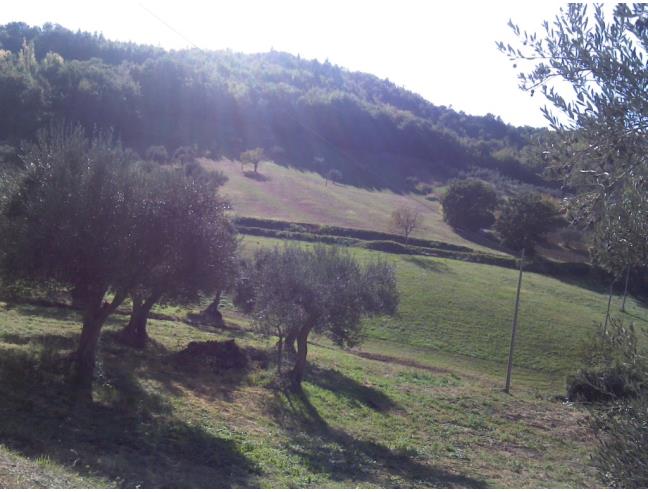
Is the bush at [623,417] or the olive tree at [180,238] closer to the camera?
the bush at [623,417]

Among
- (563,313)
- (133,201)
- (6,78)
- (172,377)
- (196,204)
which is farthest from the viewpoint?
(6,78)

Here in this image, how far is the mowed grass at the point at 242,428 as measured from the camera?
39.2ft

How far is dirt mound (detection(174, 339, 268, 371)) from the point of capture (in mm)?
24531

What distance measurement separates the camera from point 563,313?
54.4m

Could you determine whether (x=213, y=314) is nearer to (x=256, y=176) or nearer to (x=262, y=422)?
(x=262, y=422)

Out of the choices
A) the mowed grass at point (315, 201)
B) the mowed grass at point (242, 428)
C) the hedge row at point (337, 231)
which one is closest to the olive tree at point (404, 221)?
the mowed grass at point (315, 201)

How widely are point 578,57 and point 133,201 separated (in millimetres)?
13918

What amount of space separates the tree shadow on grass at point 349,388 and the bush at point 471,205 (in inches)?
2320

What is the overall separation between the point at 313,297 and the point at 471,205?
213 ft

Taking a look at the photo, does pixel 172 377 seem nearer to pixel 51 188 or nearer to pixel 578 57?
pixel 51 188

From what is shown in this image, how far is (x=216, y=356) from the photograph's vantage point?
25578 mm

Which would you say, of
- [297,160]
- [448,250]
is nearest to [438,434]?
[448,250]

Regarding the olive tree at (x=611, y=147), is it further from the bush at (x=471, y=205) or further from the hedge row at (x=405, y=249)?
the bush at (x=471, y=205)

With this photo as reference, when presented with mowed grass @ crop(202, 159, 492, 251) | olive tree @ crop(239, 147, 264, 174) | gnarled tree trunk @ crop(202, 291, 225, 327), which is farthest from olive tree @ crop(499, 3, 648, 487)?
olive tree @ crop(239, 147, 264, 174)
